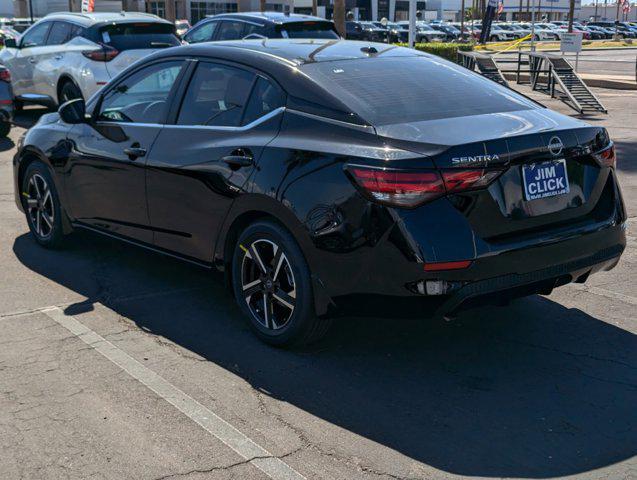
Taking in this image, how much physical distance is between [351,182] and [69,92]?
411 inches

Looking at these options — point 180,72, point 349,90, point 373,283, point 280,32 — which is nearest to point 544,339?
point 373,283

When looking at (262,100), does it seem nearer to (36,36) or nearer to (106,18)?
(106,18)

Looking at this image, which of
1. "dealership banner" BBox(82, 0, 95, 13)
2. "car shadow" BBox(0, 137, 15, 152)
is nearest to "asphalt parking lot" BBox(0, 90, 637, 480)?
"car shadow" BBox(0, 137, 15, 152)

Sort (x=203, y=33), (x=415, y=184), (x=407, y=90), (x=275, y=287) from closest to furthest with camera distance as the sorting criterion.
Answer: (x=415, y=184), (x=275, y=287), (x=407, y=90), (x=203, y=33)

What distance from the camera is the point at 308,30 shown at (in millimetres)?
14438

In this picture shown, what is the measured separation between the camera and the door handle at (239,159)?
194 inches

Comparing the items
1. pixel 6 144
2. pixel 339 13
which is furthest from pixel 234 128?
pixel 339 13

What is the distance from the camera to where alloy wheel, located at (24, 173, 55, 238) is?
22.8 feet

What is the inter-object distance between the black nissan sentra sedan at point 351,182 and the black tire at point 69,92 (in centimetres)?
784

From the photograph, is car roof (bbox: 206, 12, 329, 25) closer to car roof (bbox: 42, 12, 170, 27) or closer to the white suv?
the white suv

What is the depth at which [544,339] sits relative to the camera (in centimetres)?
513

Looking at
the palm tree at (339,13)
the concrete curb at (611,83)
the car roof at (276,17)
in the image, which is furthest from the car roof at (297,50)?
the palm tree at (339,13)

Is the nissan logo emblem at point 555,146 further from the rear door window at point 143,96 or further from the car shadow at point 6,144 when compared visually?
the car shadow at point 6,144

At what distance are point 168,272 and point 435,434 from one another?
3095 millimetres
